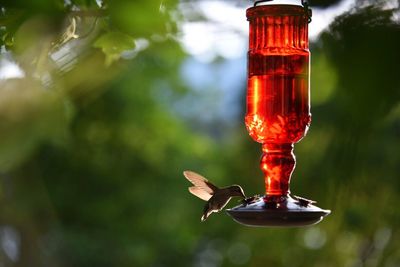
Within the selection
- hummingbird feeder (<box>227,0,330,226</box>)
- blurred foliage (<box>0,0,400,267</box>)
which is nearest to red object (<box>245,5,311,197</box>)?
hummingbird feeder (<box>227,0,330,226</box>)

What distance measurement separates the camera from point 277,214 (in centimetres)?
112

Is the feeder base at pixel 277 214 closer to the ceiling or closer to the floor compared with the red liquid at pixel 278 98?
closer to the floor

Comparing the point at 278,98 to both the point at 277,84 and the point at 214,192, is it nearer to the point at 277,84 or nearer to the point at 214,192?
the point at 277,84

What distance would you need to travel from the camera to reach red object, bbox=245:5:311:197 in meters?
1.22

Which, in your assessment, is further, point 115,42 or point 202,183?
point 202,183

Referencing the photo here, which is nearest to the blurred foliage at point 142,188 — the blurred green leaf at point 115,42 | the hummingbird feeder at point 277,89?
the hummingbird feeder at point 277,89

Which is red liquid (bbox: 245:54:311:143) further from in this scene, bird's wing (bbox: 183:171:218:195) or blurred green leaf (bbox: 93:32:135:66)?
blurred green leaf (bbox: 93:32:135:66)

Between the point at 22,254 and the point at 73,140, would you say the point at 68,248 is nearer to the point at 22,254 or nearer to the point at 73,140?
the point at 22,254

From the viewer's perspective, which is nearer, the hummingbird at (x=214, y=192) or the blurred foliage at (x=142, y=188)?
the hummingbird at (x=214, y=192)

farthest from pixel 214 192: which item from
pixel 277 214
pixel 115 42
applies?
pixel 115 42

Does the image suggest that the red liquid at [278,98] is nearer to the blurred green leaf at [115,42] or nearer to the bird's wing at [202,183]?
the bird's wing at [202,183]

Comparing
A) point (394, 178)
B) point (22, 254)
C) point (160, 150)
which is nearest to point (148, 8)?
point (394, 178)

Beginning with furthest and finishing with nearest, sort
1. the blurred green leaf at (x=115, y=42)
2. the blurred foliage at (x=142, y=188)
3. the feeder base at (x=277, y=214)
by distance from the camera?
the blurred foliage at (x=142, y=188) < the feeder base at (x=277, y=214) < the blurred green leaf at (x=115, y=42)

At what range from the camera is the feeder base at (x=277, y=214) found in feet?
3.67
